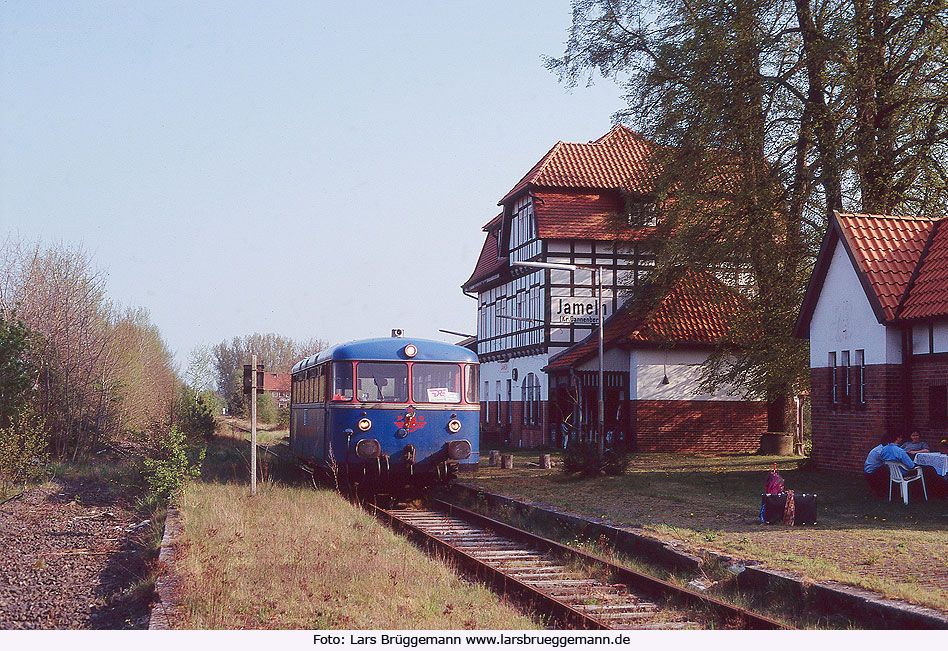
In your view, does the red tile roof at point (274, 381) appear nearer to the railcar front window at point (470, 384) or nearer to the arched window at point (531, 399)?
the railcar front window at point (470, 384)

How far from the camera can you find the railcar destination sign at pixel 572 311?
36344 millimetres

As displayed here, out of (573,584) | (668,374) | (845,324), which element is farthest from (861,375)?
(668,374)

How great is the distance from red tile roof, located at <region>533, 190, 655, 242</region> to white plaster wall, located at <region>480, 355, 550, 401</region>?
15.0ft

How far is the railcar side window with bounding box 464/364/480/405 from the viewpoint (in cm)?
1831

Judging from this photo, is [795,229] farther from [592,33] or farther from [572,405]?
[572,405]

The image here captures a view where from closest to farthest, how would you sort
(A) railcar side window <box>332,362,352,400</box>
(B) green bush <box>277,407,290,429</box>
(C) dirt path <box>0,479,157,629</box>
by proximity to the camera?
(C) dirt path <box>0,479,157,629</box>, (A) railcar side window <box>332,362,352,400</box>, (B) green bush <box>277,407,290,429</box>

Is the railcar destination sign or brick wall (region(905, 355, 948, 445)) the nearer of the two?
Result: brick wall (region(905, 355, 948, 445))

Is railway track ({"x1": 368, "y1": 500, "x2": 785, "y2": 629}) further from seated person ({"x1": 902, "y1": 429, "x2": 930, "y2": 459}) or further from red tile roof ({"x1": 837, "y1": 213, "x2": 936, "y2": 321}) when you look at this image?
red tile roof ({"x1": 837, "y1": 213, "x2": 936, "y2": 321})

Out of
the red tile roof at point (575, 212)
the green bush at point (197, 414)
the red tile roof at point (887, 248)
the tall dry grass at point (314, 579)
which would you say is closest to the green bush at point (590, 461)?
the red tile roof at point (887, 248)

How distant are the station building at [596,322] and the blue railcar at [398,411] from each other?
33.9 ft

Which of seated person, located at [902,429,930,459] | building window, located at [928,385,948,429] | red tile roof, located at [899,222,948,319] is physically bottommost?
seated person, located at [902,429,930,459]

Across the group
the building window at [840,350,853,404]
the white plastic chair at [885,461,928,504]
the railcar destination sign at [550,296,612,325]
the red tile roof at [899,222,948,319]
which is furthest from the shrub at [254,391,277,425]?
the white plastic chair at [885,461,928,504]

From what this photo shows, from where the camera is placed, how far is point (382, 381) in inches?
696
